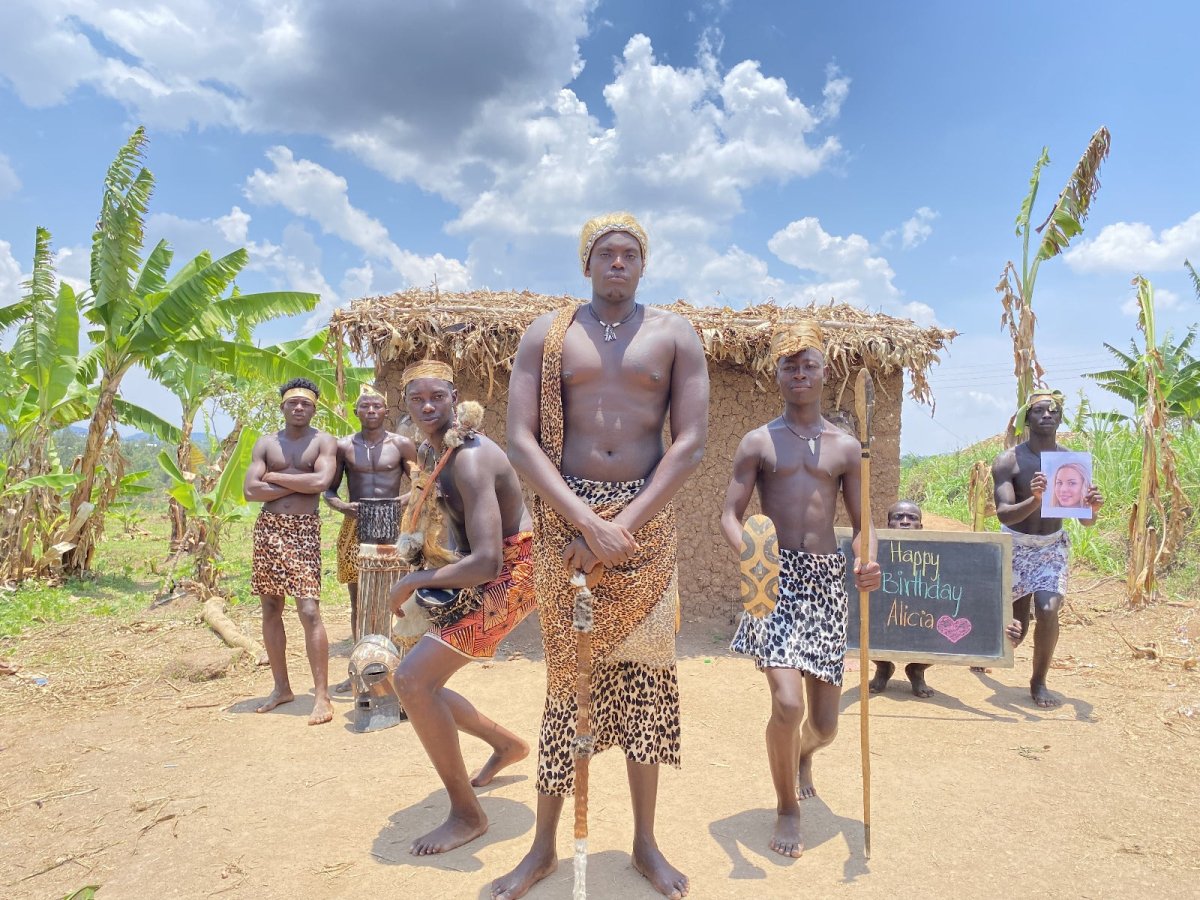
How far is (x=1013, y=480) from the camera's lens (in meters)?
5.12

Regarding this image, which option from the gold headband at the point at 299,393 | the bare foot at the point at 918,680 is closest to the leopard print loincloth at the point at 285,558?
the gold headband at the point at 299,393

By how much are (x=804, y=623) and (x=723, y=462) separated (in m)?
3.42

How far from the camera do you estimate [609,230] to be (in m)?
2.67

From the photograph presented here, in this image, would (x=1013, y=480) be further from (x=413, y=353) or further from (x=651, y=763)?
(x=413, y=353)

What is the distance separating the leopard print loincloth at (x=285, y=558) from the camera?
4750mm

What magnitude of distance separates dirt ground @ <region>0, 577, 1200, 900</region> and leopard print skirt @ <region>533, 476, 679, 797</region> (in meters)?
0.53

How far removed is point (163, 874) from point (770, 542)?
8.56 ft

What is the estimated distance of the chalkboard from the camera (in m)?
4.97

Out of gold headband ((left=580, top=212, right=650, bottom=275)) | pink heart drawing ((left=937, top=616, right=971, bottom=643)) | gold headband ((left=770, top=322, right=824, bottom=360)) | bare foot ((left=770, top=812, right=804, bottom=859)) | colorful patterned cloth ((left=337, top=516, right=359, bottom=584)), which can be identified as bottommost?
bare foot ((left=770, top=812, right=804, bottom=859))

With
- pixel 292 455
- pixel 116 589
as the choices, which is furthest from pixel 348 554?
pixel 116 589

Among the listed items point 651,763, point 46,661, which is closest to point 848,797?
point 651,763

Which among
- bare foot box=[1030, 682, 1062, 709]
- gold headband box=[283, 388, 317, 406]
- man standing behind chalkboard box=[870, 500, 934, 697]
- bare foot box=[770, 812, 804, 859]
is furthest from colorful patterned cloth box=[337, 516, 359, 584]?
bare foot box=[1030, 682, 1062, 709]

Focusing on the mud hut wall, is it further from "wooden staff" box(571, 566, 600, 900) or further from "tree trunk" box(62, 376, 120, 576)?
"tree trunk" box(62, 376, 120, 576)

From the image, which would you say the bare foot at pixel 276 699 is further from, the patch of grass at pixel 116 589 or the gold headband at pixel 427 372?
the patch of grass at pixel 116 589
